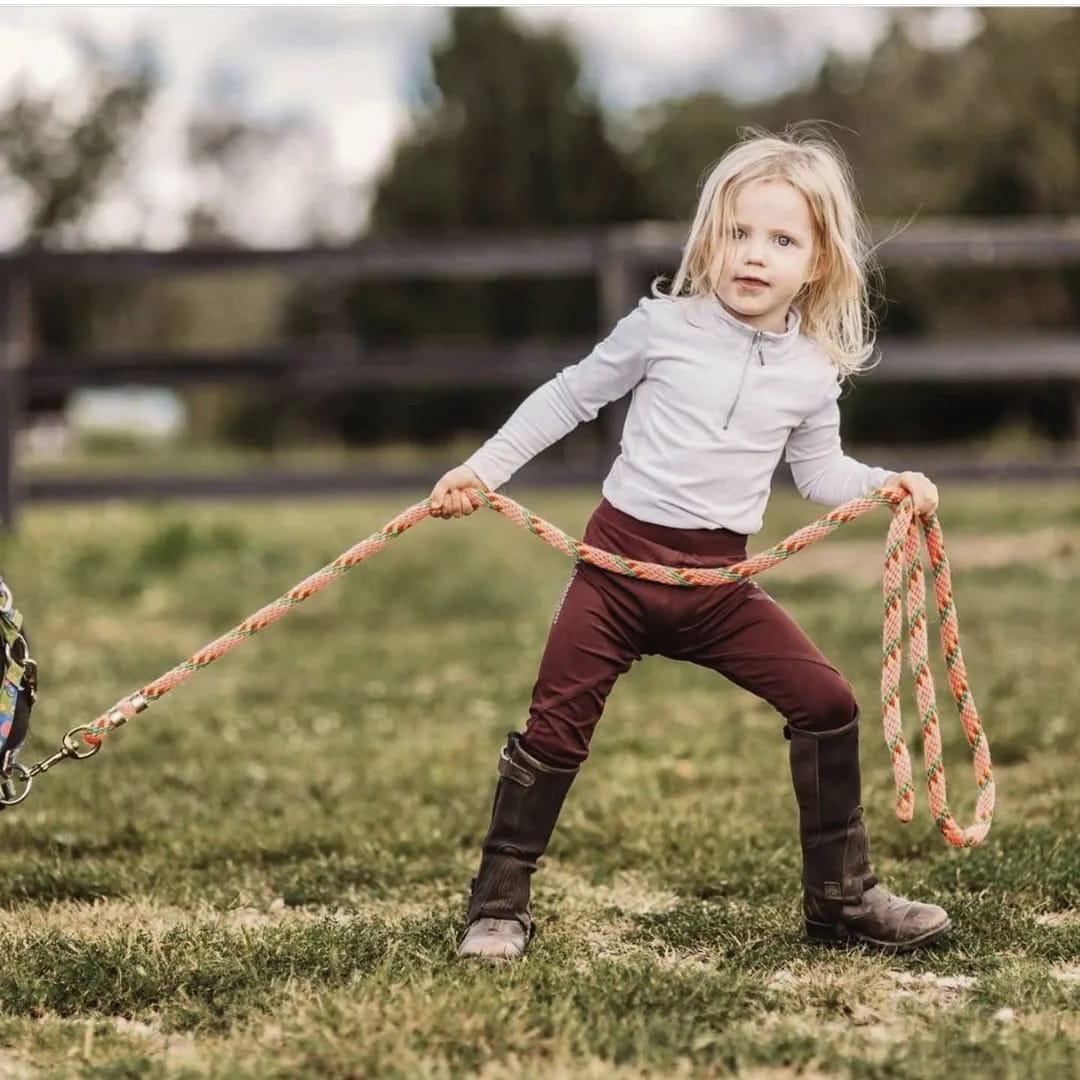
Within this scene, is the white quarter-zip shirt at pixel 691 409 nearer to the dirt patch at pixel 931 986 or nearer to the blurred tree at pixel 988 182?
the dirt patch at pixel 931 986

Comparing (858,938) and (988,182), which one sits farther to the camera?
(988,182)

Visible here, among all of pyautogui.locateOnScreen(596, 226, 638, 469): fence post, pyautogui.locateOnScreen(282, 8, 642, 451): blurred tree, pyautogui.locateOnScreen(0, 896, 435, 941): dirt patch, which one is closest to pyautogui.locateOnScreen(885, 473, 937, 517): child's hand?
pyautogui.locateOnScreen(0, 896, 435, 941): dirt patch

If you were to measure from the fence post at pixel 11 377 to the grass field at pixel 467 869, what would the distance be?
1962 mm

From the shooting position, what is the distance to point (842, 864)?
3.17 metres

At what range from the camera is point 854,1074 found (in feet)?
8.18

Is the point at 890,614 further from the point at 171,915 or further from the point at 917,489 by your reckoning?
the point at 171,915

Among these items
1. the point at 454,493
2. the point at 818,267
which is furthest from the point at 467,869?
the point at 818,267

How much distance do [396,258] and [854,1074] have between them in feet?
26.0

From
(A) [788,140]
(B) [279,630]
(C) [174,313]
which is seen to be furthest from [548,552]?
(C) [174,313]

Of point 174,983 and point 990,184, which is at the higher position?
point 990,184

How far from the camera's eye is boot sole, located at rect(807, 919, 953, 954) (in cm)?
313

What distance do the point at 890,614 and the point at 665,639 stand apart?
460mm

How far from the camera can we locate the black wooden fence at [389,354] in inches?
379

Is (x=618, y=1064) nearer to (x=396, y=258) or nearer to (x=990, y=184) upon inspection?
(x=396, y=258)
